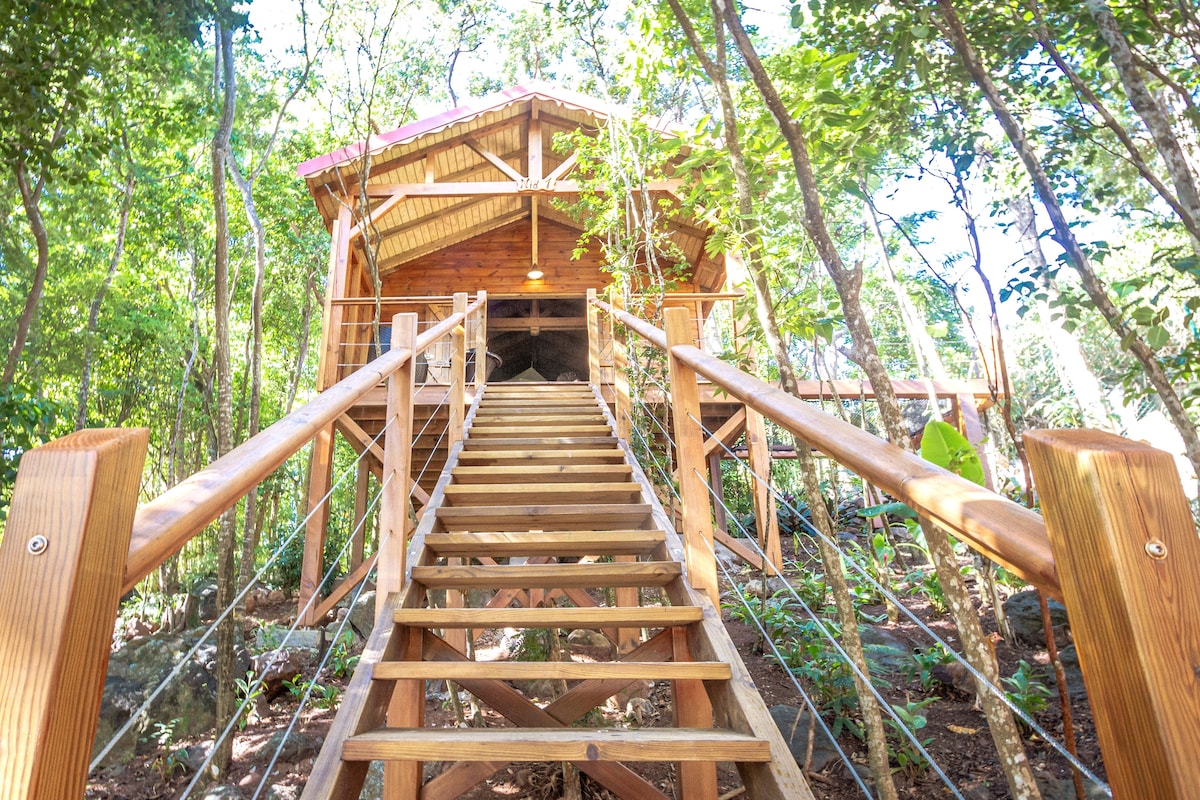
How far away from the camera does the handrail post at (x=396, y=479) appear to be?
91.4 inches

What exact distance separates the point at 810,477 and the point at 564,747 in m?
2.10

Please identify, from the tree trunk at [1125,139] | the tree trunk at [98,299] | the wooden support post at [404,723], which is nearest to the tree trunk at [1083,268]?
the tree trunk at [1125,139]

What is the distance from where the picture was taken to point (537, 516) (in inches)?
121

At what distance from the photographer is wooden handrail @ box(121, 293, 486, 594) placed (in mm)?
719

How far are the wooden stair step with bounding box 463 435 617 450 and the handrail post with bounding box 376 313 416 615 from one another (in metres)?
1.76

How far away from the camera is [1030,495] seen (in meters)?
3.13

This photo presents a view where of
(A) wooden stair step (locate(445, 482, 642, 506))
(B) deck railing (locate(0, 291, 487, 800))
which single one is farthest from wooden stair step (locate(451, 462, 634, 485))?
(B) deck railing (locate(0, 291, 487, 800))

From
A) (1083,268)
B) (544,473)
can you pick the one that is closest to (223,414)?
(544,473)

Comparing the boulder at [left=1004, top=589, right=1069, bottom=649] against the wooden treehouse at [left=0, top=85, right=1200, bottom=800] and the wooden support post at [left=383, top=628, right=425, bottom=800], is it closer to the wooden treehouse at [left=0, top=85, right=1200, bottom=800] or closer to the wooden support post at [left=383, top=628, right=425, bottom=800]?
the wooden treehouse at [left=0, top=85, right=1200, bottom=800]

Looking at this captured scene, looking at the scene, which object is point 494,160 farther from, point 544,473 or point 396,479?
point 396,479

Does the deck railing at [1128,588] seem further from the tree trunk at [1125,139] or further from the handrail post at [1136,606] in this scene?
the tree trunk at [1125,139]

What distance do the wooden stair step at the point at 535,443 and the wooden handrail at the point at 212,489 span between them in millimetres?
2631

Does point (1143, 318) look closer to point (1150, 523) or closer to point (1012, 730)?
point (1012, 730)

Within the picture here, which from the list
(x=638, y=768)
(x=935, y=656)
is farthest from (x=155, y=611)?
(x=935, y=656)
